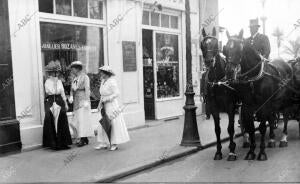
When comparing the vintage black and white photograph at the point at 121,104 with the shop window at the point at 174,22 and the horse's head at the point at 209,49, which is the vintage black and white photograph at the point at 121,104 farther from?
the shop window at the point at 174,22

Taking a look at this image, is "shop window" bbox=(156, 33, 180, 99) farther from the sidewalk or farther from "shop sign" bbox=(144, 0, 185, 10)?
the sidewalk

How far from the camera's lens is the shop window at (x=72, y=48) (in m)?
9.61

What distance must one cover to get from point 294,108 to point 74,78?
5396 mm

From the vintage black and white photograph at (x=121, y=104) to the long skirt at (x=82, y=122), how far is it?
0.08 feet

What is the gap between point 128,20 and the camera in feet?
39.2

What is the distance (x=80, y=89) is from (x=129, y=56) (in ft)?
9.77

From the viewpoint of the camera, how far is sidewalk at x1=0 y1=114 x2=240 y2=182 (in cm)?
668

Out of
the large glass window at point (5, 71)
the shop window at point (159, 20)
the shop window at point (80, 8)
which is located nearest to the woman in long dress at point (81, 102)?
the large glass window at point (5, 71)

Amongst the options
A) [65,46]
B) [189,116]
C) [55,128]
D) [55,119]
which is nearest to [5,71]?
[55,119]

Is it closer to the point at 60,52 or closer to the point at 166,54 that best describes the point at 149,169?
the point at 60,52

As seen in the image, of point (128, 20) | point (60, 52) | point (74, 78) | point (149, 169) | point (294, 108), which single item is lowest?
point (149, 169)

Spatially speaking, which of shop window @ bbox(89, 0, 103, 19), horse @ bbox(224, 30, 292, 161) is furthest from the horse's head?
shop window @ bbox(89, 0, 103, 19)

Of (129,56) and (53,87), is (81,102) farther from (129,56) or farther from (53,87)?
(129,56)

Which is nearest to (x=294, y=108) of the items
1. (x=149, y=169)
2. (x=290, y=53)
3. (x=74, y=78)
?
(x=149, y=169)
